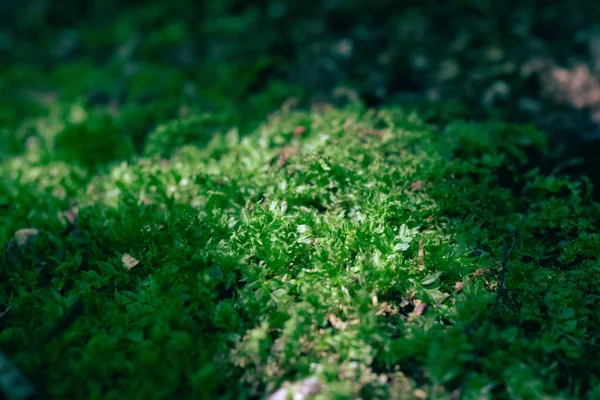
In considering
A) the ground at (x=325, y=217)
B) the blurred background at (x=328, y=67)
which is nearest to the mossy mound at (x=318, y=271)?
the ground at (x=325, y=217)

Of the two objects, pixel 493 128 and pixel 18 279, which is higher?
pixel 18 279

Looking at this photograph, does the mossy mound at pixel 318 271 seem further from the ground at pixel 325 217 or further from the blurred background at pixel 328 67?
the blurred background at pixel 328 67

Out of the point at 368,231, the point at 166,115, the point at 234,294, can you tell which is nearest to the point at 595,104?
the point at 368,231

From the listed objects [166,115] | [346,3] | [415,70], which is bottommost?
[415,70]

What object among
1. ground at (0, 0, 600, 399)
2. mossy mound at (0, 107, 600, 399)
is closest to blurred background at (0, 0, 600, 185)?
ground at (0, 0, 600, 399)

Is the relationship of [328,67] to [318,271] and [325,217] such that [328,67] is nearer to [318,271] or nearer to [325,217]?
[325,217]

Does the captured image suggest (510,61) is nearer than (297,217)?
No

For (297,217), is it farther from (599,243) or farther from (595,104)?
(595,104)
